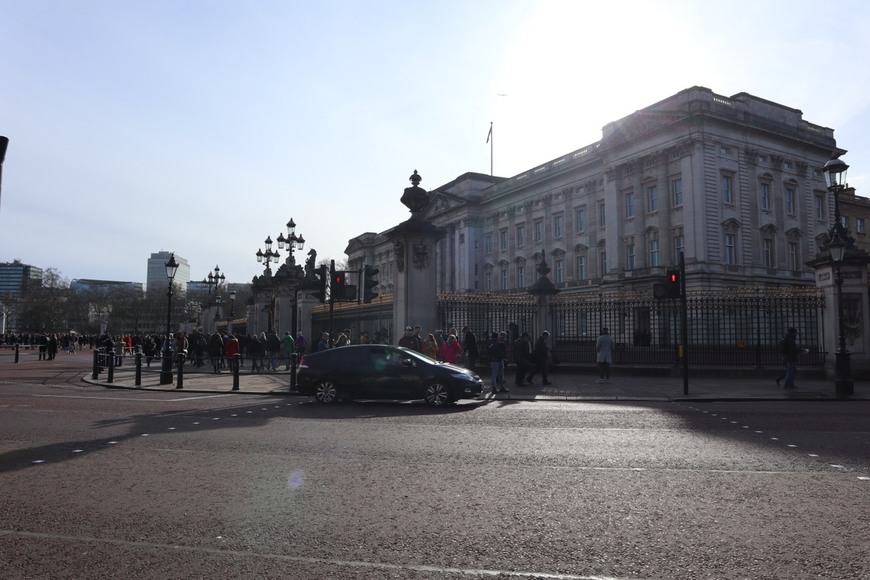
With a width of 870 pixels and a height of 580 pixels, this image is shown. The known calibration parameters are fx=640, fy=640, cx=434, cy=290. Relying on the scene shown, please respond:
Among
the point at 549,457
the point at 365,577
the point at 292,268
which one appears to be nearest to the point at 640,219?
the point at 292,268

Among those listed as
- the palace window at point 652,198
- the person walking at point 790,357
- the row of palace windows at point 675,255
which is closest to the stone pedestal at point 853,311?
the person walking at point 790,357

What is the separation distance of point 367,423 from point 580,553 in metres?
7.02

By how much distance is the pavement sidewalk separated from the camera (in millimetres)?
15773

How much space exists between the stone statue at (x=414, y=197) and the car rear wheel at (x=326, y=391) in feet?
30.3

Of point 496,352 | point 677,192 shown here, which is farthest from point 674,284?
point 677,192

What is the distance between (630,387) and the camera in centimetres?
1839

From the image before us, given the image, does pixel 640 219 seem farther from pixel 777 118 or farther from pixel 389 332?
pixel 389 332

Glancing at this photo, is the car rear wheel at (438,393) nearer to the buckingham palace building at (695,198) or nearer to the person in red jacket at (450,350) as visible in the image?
the person in red jacket at (450,350)

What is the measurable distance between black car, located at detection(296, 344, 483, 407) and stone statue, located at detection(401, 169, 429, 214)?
28.8 ft

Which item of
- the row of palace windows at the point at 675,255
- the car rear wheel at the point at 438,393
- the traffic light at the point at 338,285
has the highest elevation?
the row of palace windows at the point at 675,255

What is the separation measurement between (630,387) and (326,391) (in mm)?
8991

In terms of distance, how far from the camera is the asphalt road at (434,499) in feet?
13.9

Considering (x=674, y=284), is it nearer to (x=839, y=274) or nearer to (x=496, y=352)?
(x=839, y=274)

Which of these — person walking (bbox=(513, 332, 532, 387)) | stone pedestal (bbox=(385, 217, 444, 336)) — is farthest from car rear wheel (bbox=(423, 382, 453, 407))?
stone pedestal (bbox=(385, 217, 444, 336))
